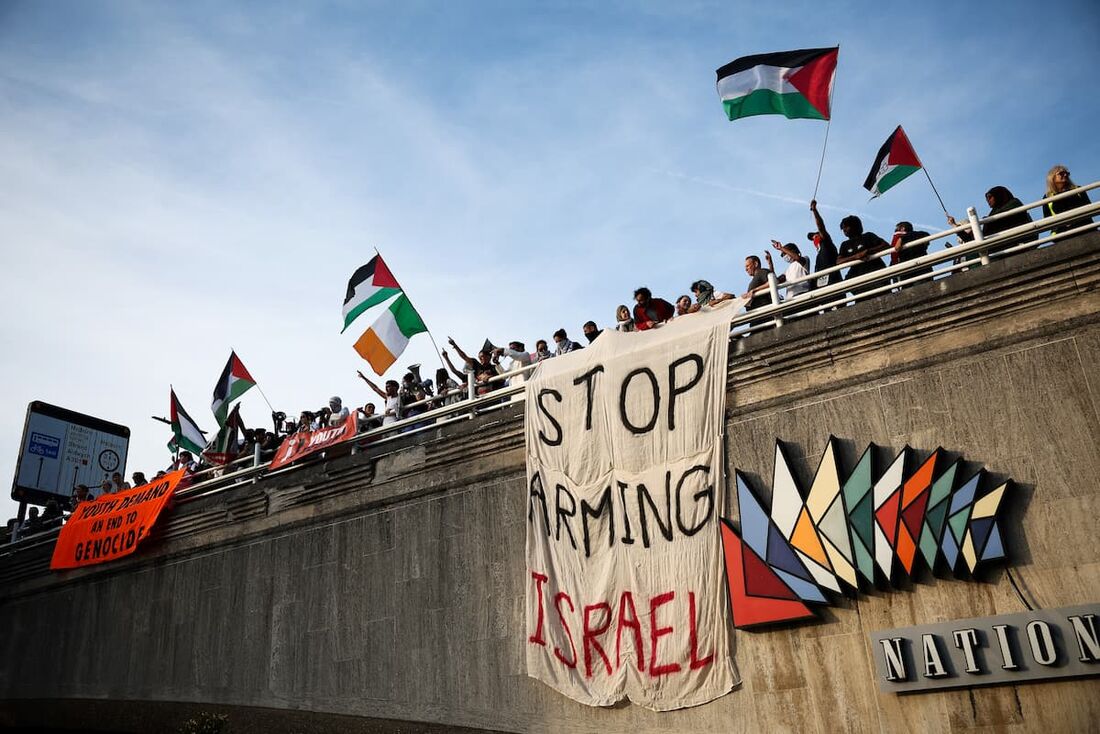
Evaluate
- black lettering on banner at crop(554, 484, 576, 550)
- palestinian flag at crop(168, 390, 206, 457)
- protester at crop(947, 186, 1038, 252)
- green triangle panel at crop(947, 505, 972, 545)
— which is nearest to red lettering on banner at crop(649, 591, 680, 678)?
black lettering on banner at crop(554, 484, 576, 550)

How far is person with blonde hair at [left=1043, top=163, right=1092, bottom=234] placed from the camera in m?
10.5

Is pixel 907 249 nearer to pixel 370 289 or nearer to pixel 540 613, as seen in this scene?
pixel 540 613

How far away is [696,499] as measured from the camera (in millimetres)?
11547

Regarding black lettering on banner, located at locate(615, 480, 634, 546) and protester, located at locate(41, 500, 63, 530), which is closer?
black lettering on banner, located at locate(615, 480, 634, 546)

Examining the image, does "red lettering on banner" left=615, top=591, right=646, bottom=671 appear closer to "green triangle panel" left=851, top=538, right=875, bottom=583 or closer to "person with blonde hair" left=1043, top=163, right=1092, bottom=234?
"green triangle panel" left=851, top=538, right=875, bottom=583

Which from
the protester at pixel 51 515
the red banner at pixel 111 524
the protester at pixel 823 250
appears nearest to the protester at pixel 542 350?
the protester at pixel 823 250

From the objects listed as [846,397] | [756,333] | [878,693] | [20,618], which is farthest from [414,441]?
[20,618]

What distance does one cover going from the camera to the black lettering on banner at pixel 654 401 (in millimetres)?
12172

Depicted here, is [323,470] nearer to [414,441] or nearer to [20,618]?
[414,441]

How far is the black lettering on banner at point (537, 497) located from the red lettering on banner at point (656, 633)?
1.98 metres

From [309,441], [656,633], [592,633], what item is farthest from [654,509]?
[309,441]

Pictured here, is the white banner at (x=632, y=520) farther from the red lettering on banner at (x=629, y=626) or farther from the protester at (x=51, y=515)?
the protester at (x=51, y=515)

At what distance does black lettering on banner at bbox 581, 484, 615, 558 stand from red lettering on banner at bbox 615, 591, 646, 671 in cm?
73

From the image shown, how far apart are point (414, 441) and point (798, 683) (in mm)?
7141
